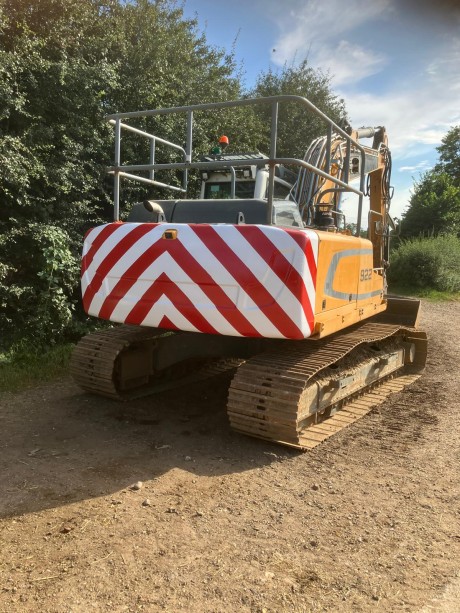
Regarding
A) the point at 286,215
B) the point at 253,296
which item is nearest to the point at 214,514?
the point at 253,296

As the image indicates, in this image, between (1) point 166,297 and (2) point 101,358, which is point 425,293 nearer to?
(2) point 101,358

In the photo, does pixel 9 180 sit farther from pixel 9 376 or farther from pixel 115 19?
pixel 115 19

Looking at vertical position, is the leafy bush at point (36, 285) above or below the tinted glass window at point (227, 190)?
below

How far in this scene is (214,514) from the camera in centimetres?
299

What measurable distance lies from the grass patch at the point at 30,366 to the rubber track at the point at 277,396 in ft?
8.41

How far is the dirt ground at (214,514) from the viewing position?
7.59 feet

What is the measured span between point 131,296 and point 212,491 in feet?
5.34

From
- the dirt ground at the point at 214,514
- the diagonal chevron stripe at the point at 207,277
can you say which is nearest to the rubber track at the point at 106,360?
the dirt ground at the point at 214,514

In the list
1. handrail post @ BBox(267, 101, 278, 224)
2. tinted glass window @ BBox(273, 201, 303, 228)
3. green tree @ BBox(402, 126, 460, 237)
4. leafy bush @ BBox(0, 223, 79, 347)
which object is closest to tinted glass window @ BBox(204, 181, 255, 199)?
tinted glass window @ BBox(273, 201, 303, 228)

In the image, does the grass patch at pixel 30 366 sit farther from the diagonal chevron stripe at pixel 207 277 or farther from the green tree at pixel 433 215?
the green tree at pixel 433 215

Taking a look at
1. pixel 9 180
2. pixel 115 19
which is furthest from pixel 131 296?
pixel 115 19

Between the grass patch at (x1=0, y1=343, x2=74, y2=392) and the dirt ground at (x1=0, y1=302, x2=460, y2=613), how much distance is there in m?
0.66

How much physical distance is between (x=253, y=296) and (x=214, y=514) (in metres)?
1.42

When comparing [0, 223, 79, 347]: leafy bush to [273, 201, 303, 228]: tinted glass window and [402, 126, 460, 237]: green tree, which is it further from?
[402, 126, 460, 237]: green tree
